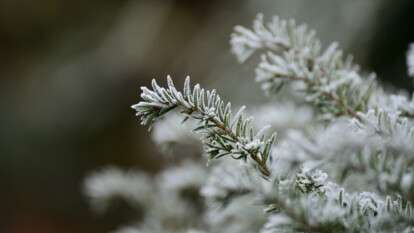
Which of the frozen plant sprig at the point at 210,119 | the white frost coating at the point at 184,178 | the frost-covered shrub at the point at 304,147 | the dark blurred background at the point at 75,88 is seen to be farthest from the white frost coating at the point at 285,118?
the dark blurred background at the point at 75,88

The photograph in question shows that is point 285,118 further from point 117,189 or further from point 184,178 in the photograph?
point 117,189

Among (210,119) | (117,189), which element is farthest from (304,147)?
(117,189)

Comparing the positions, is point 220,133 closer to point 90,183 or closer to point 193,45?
point 90,183

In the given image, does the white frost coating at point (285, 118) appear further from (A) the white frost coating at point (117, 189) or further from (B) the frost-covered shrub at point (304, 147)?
(A) the white frost coating at point (117, 189)

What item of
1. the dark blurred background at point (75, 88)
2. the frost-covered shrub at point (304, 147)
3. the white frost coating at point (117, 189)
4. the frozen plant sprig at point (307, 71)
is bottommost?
the frost-covered shrub at point (304, 147)

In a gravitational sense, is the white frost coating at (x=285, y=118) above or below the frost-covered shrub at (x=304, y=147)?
above

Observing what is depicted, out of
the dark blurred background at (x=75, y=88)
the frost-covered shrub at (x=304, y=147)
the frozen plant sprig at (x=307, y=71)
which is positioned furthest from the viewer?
the dark blurred background at (x=75, y=88)

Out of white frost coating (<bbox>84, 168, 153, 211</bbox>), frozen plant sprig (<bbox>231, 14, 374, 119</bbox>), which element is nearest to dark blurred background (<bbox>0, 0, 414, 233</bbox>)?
white frost coating (<bbox>84, 168, 153, 211</bbox>)
